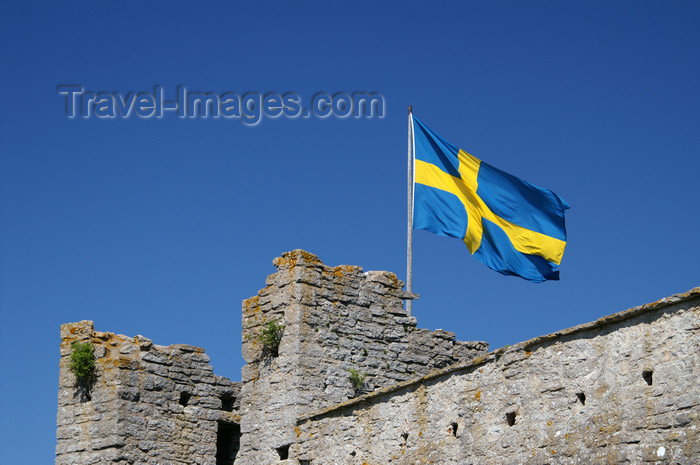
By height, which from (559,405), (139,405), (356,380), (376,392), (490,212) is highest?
(490,212)

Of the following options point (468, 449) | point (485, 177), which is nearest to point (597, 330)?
point (468, 449)

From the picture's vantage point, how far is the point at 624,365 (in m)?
12.4

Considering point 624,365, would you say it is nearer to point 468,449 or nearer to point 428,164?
point 468,449

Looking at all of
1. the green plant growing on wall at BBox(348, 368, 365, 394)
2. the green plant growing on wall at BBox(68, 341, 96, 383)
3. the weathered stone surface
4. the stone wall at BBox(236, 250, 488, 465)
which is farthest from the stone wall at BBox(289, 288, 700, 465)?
the green plant growing on wall at BBox(68, 341, 96, 383)

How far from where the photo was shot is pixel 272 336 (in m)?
17.5

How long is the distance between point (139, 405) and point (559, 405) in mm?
7532

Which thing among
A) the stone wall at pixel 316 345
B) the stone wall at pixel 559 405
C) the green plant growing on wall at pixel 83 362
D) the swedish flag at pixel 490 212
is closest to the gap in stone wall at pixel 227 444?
the stone wall at pixel 316 345

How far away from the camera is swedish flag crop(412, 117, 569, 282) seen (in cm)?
1955

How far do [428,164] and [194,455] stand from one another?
6322 mm

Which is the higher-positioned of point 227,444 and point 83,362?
point 83,362

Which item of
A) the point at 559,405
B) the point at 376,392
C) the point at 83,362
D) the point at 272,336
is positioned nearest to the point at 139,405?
the point at 83,362

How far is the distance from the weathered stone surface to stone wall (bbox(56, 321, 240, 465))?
0.02m

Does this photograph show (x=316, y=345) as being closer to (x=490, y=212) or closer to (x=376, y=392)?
(x=376, y=392)

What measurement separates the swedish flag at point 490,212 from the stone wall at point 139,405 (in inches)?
174
